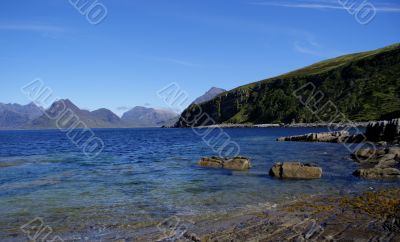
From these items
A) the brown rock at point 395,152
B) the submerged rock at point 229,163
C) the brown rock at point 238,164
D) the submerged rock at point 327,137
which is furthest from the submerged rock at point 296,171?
the submerged rock at point 327,137

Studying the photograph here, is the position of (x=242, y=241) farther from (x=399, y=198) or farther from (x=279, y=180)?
(x=279, y=180)

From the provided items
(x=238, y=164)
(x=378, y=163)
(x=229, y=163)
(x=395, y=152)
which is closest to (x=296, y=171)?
(x=238, y=164)

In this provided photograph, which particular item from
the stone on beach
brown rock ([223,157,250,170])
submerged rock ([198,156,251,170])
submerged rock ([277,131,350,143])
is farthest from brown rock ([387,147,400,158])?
submerged rock ([277,131,350,143])

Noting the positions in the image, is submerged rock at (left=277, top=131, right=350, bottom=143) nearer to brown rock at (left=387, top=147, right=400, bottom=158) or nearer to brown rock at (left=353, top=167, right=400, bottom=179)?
Answer: brown rock at (left=387, top=147, right=400, bottom=158)

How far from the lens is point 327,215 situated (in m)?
21.6

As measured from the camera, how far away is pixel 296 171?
124ft

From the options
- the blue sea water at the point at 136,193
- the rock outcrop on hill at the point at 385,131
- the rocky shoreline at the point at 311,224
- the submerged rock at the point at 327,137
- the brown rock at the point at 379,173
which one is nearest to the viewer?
the rocky shoreline at the point at 311,224

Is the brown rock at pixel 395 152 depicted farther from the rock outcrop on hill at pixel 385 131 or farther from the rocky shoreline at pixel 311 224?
the rock outcrop on hill at pixel 385 131

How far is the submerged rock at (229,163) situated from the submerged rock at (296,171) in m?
7.30

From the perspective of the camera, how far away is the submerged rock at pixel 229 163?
46.0m

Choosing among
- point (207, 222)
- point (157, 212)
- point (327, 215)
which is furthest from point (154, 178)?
point (327, 215)

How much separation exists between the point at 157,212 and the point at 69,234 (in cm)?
605

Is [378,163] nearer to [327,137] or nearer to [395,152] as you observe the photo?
[395,152]

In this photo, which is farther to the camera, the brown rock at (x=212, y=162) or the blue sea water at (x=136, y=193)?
the brown rock at (x=212, y=162)
